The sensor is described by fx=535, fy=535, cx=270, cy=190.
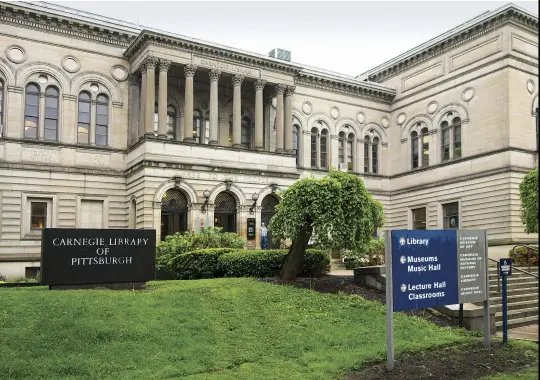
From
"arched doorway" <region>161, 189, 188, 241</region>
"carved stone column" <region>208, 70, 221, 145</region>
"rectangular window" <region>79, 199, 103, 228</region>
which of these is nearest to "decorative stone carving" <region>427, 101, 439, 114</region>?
"carved stone column" <region>208, 70, 221, 145</region>

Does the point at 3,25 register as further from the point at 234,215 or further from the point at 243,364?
the point at 243,364

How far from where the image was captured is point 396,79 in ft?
144

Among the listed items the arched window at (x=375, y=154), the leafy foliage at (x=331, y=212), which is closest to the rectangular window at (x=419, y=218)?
the arched window at (x=375, y=154)

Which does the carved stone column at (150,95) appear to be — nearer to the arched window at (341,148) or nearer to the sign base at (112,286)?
the sign base at (112,286)

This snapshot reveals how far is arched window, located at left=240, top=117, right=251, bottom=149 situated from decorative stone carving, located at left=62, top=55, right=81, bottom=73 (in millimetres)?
11370

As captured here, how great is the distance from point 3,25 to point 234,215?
16.6m

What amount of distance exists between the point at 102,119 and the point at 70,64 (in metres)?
3.58

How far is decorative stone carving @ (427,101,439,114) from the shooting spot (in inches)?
1553

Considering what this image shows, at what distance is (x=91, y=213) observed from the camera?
3152 centimetres

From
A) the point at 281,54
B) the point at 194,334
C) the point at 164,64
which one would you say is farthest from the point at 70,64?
the point at 194,334

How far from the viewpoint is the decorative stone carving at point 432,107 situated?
129 feet

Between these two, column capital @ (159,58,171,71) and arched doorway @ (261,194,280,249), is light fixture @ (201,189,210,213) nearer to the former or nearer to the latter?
arched doorway @ (261,194,280,249)

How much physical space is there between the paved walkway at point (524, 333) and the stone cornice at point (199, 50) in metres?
24.3

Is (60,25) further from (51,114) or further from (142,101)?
(142,101)
